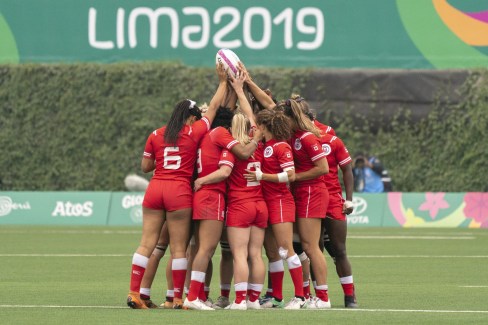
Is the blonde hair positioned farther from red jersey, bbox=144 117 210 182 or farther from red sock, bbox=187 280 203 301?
red sock, bbox=187 280 203 301

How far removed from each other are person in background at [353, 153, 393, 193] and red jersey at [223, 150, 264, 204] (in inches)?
739

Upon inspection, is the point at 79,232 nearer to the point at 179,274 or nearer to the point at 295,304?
the point at 179,274

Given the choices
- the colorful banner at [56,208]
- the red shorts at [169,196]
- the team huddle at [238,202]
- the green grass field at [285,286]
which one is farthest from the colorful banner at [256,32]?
the red shorts at [169,196]

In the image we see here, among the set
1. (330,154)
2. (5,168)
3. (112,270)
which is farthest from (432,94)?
(330,154)

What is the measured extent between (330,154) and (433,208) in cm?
1736

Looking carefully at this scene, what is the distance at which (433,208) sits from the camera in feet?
102

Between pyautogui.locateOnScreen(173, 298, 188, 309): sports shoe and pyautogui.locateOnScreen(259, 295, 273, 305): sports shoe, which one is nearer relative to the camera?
pyautogui.locateOnScreen(173, 298, 188, 309): sports shoe

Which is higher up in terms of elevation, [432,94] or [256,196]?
[432,94]

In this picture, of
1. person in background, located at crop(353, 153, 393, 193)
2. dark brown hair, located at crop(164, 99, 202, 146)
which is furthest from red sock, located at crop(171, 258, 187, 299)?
person in background, located at crop(353, 153, 393, 193)

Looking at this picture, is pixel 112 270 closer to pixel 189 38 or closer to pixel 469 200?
pixel 469 200

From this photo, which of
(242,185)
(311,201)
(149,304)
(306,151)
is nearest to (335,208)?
(311,201)

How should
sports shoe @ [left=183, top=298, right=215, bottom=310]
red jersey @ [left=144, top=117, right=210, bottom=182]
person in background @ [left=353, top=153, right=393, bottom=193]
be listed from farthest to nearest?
person in background @ [left=353, top=153, right=393, bottom=193]
red jersey @ [left=144, top=117, right=210, bottom=182]
sports shoe @ [left=183, top=298, right=215, bottom=310]

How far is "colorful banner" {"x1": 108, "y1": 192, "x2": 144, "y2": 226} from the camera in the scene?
31.7 metres

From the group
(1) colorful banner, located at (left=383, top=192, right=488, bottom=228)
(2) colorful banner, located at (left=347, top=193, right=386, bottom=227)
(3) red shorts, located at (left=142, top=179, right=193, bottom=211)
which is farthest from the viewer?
(2) colorful banner, located at (left=347, top=193, right=386, bottom=227)
